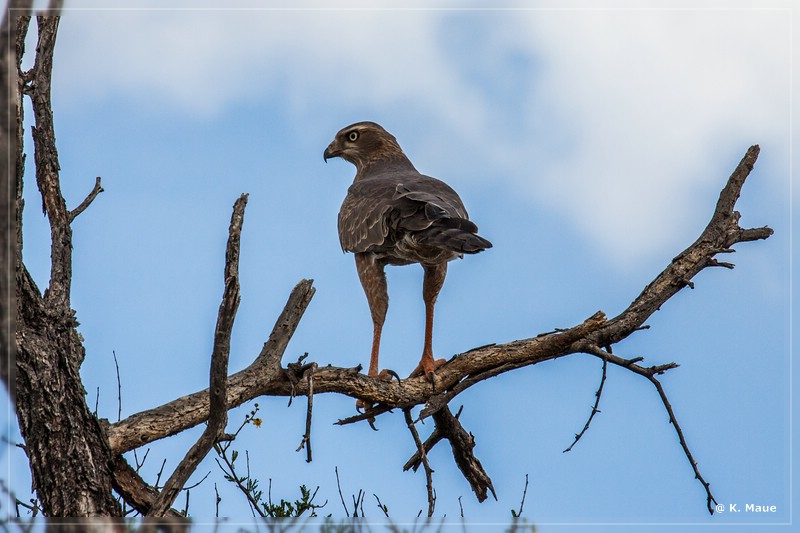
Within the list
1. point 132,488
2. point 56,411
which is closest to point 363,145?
point 132,488

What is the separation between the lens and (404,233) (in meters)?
6.87

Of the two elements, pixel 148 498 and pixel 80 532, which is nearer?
pixel 80 532

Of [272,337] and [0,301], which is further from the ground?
[272,337]

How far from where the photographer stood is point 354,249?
745cm

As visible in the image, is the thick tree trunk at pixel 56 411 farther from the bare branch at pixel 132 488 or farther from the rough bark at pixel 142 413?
the bare branch at pixel 132 488

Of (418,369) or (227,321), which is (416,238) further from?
(227,321)

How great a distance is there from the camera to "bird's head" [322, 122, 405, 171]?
912cm

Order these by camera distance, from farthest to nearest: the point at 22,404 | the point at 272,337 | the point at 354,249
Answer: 1. the point at 354,249
2. the point at 272,337
3. the point at 22,404

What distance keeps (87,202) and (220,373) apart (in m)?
1.96

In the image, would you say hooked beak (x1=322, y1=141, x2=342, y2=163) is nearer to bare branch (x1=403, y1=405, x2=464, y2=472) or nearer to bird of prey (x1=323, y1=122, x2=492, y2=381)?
bird of prey (x1=323, y1=122, x2=492, y2=381)

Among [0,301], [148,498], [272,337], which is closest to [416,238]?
[272,337]

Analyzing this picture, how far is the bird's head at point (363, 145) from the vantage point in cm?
912

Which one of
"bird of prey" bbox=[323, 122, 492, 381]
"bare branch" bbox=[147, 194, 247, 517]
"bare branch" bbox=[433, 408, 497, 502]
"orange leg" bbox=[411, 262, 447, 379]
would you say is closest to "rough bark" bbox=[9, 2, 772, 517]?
"bare branch" bbox=[147, 194, 247, 517]

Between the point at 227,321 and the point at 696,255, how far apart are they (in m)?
3.87
